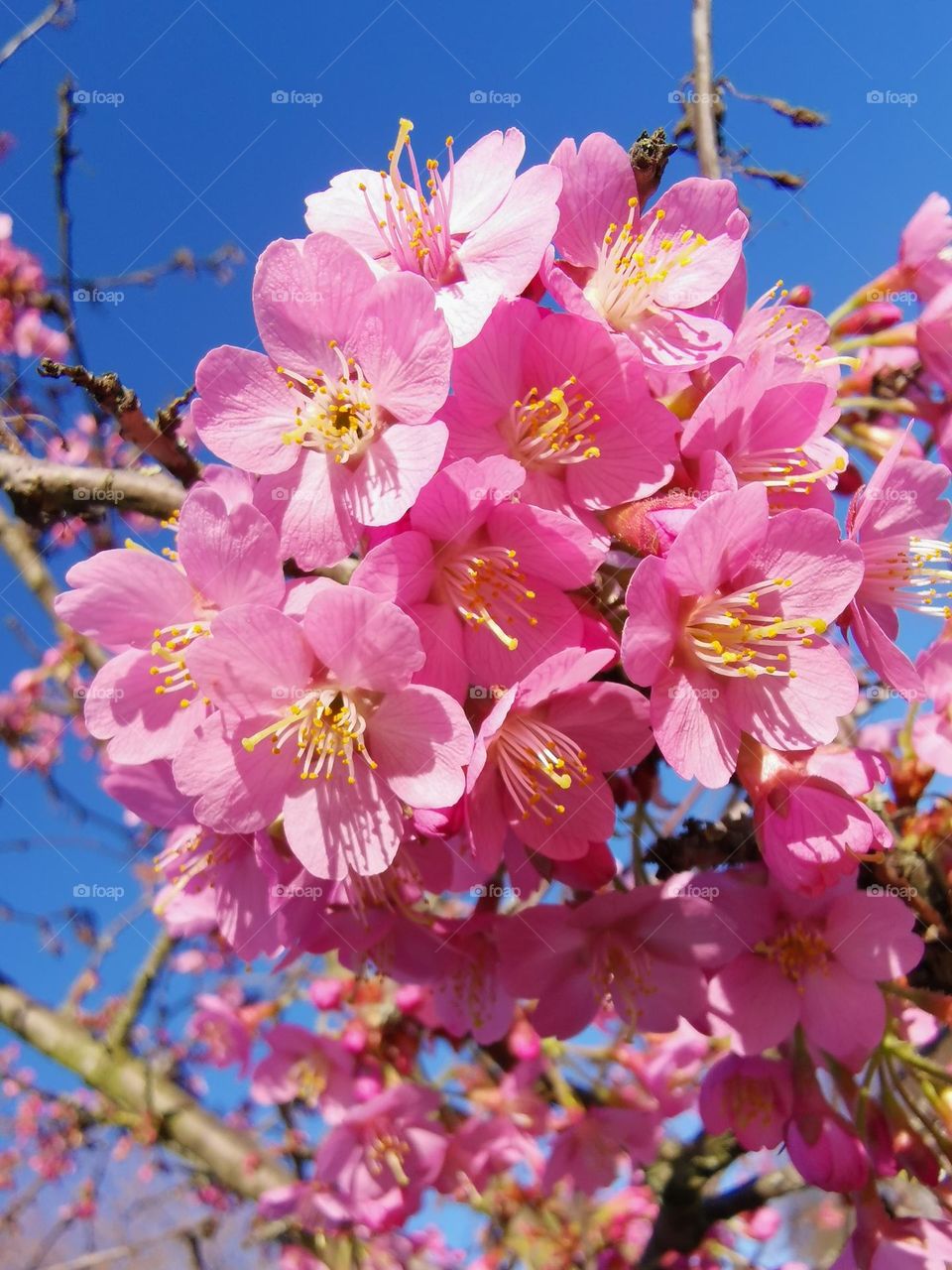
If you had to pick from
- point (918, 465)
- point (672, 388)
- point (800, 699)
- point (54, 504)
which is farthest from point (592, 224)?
point (54, 504)

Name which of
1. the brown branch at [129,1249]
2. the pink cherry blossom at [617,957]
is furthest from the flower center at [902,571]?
the brown branch at [129,1249]

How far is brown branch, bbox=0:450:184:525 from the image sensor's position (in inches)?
62.4

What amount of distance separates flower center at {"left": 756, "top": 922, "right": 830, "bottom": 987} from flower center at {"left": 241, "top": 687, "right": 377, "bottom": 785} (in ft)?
2.64

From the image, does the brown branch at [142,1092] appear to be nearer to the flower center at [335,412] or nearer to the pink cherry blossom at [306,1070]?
the pink cherry blossom at [306,1070]

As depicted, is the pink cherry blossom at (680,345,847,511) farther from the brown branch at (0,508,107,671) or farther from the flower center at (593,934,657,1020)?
the brown branch at (0,508,107,671)

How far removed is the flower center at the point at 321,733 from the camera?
1.17m

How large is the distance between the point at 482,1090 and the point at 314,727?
6.71ft

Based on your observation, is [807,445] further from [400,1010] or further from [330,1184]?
[330,1184]

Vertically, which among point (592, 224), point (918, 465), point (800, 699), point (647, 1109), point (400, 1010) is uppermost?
point (592, 224)

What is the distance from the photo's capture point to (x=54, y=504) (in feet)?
5.46

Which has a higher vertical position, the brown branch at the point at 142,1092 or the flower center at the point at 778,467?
the flower center at the point at 778,467

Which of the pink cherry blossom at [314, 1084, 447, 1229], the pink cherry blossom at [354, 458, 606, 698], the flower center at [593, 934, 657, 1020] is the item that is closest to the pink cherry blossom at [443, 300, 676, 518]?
the pink cherry blossom at [354, 458, 606, 698]

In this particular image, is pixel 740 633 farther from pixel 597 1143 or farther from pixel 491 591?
pixel 597 1143

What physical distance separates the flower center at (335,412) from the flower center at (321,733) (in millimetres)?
334
